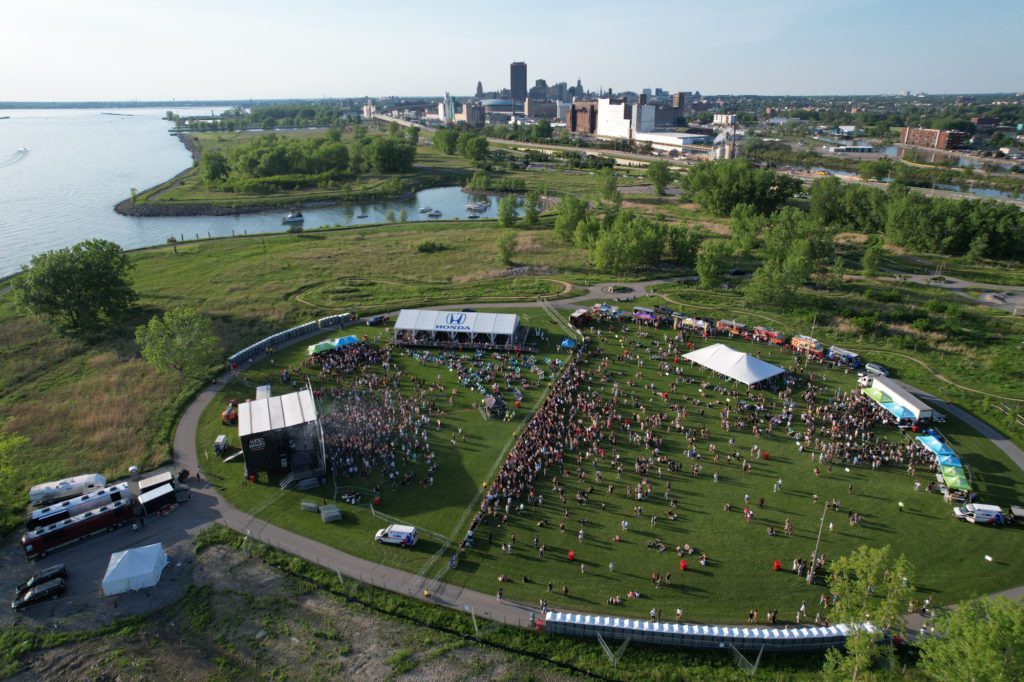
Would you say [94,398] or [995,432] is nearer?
[995,432]

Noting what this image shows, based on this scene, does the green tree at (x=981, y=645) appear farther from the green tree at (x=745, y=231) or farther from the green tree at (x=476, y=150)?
the green tree at (x=476, y=150)

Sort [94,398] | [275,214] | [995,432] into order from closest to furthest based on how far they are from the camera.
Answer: [995,432] → [94,398] → [275,214]

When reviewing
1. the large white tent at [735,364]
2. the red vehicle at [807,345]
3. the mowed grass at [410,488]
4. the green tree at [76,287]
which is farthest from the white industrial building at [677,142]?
the mowed grass at [410,488]

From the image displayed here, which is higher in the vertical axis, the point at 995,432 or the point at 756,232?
the point at 756,232

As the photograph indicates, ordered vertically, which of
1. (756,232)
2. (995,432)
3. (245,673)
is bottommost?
(245,673)

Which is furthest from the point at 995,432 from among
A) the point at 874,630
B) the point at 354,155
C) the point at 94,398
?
the point at 354,155

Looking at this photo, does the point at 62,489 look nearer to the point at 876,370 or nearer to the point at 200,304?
the point at 200,304

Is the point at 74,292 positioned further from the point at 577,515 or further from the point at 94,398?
the point at 577,515
